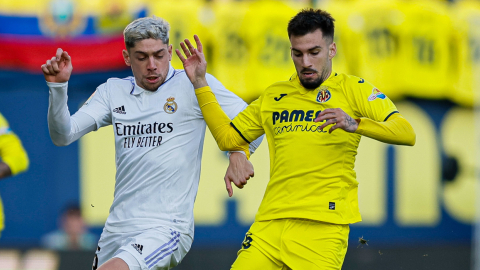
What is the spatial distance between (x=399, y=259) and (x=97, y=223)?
425 centimetres

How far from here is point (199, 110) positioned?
14.8 feet

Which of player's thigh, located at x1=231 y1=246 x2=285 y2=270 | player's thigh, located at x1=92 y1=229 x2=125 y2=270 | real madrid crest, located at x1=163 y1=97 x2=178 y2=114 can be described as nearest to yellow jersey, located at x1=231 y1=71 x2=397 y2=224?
player's thigh, located at x1=231 y1=246 x2=285 y2=270

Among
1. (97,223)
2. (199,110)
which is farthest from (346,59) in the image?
(199,110)

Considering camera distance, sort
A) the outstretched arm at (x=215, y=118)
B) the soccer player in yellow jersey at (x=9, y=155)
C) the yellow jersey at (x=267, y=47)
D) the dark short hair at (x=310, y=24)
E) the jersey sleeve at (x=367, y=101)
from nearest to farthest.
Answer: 1. the jersey sleeve at (x=367, y=101)
2. the dark short hair at (x=310, y=24)
3. the outstretched arm at (x=215, y=118)
4. the soccer player in yellow jersey at (x=9, y=155)
5. the yellow jersey at (x=267, y=47)

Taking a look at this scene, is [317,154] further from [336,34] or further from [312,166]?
[336,34]

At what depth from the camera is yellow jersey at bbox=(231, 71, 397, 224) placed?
13.3ft

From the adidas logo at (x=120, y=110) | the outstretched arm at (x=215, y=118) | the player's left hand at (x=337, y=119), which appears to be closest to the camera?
the player's left hand at (x=337, y=119)

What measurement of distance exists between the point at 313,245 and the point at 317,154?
546mm

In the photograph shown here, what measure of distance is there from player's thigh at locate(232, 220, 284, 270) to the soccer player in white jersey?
0.34 metres

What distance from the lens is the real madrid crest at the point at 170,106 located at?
4435mm

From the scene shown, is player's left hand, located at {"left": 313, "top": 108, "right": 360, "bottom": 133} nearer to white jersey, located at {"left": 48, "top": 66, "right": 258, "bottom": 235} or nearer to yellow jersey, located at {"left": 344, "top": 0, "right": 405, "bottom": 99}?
white jersey, located at {"left": 48, "top": 66, "right": 258, "bottom": 235}

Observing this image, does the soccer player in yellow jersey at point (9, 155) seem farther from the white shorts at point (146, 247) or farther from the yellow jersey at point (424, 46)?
the yellow jersey at point (424, 46)

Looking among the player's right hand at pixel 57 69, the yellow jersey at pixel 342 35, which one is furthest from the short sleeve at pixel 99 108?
the yellow jersey at pixel 342 35

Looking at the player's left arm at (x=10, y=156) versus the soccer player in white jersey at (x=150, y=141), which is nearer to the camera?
the soccer player in white jersey at (x=150, y=141)
